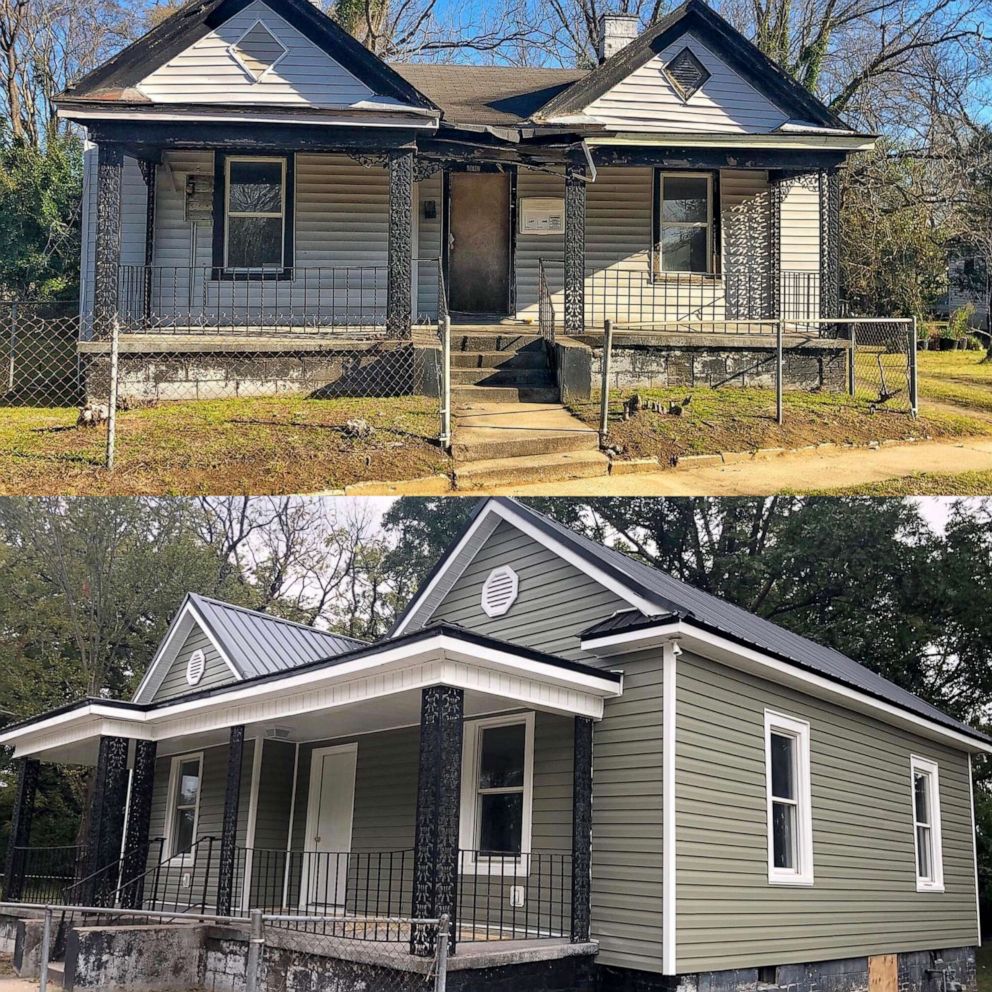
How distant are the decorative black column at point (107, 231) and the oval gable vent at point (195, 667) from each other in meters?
4.75

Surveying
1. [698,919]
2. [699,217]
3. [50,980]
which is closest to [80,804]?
[50,980]

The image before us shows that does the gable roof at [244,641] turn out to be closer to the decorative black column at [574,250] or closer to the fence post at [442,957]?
the decorative black column at [574,250]

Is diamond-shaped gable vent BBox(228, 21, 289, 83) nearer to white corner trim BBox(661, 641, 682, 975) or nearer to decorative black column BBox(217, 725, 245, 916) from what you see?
decorative black column BBox(217, 725, 245, 916)

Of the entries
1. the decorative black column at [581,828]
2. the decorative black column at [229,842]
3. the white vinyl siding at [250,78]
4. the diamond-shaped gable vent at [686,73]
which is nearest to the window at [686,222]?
the diamond-shaped gable vent at [686,73]

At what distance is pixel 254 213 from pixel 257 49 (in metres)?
2.54

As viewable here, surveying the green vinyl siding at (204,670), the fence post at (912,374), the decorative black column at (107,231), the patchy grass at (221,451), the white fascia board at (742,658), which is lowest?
the white fascia board at (742,658)

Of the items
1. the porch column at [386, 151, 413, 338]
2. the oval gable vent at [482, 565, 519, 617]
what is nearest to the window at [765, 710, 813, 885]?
the oval gable vent at [482, 565, 519, 617]

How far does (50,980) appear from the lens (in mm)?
9891

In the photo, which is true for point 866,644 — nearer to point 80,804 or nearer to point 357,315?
point 357,315

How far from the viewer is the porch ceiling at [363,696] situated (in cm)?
798

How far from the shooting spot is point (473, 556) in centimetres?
1152

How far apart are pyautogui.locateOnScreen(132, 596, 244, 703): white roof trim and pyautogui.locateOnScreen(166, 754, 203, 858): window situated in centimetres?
157

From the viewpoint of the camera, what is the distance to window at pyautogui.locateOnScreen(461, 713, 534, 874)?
9852mm

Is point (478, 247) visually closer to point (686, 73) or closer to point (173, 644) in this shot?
point (686, 73)
